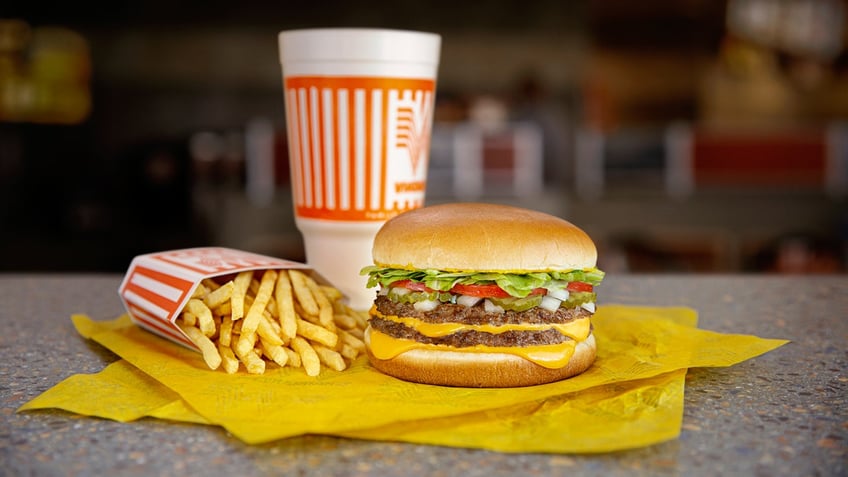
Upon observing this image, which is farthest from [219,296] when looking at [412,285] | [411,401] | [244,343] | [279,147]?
[279,147]

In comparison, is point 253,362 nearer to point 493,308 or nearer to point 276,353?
point 276,353

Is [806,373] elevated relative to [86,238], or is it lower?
elevated

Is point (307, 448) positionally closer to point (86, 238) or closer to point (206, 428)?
point (206, 428)

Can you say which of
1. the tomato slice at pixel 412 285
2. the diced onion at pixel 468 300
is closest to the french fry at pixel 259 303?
the tomato slice at pixel 412 285

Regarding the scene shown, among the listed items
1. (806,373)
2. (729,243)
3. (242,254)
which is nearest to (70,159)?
(729,243)

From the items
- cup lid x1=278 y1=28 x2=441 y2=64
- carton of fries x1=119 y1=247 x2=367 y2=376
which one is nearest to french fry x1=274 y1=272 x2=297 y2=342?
carton of fries x1=119 y1=247 x2=367 y2=376

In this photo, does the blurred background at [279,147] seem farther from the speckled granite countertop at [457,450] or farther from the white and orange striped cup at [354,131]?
the speckled granite countertop at [457,450]
